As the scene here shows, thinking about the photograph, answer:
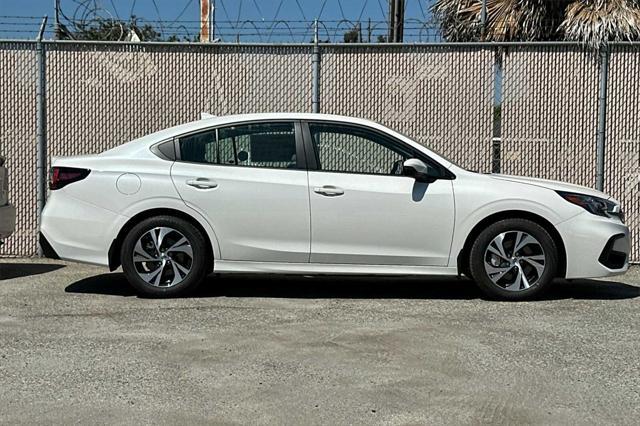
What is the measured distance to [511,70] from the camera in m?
9.92

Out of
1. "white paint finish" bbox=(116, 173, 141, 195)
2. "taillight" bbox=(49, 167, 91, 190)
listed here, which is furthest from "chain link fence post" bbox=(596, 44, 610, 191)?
"taillight" bbox=(49, 167, 91, 190)

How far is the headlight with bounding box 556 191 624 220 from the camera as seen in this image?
7.45 m

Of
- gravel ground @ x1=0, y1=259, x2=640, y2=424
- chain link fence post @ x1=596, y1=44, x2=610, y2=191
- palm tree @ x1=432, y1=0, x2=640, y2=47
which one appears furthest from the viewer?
palm tree @ x1=432, y1=0, x2=640, y2=47

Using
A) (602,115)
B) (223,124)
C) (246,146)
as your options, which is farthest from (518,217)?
(602,115)

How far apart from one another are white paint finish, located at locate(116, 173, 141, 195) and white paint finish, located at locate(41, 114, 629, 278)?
0.11ft

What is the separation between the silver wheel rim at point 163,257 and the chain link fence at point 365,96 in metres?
3.02

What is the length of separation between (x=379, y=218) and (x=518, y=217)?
1.20 meters

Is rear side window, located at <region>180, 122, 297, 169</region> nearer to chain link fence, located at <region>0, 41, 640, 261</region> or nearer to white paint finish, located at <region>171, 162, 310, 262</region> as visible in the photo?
white paint finish, located at <region>171, 162, 310, 262</region>

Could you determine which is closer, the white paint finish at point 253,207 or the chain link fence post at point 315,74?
the white paint finish at point 253,207

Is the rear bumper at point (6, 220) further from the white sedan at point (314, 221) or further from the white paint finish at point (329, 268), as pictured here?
the white paint finish at point (329, 268)

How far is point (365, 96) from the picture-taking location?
10.0 meters

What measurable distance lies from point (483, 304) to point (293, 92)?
3839 millimetres

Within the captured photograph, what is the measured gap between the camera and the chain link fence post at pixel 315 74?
9945 mm

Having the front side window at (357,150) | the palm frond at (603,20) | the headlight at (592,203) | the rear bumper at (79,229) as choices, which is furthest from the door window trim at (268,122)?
the palm frond at (603,20)
